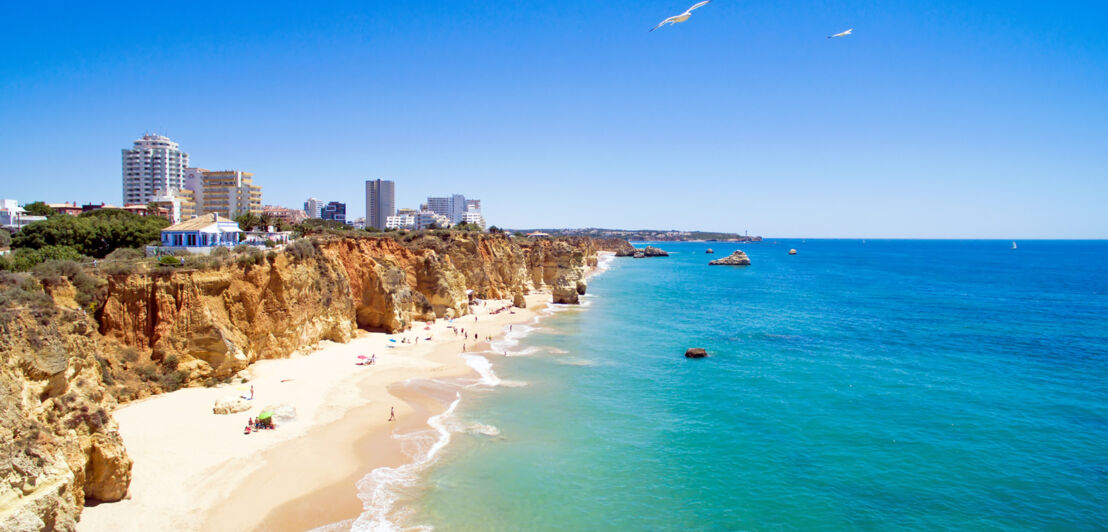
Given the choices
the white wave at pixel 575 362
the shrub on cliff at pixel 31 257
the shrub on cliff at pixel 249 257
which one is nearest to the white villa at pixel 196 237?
the shrub on cliff at pixel 249 257

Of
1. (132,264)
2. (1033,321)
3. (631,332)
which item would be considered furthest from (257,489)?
(1033,321)

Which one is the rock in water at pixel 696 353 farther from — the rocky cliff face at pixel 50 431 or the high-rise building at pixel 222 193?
the high-rise building at pixel 222 193

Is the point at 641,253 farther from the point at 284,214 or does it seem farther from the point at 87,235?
the point at 87,235

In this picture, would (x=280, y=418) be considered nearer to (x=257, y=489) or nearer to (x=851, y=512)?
(x=257, y=489)

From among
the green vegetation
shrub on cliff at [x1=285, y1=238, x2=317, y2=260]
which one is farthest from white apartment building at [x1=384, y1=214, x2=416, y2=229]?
shrub on cliff at [x1=285, y1=238, x2=317, y2=260]

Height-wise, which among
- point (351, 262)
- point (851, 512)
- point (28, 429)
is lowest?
point (851, 512)

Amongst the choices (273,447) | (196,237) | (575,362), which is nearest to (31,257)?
(196,237)

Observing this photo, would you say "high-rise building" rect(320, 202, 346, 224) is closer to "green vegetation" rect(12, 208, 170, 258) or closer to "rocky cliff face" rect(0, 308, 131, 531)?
"green vegetation" rect(12, 208, 170, 258)

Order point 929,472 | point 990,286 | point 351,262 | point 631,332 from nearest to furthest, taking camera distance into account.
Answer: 1. point 929,472
2. point 351,262
3. point 631,332
4. point 990,286
